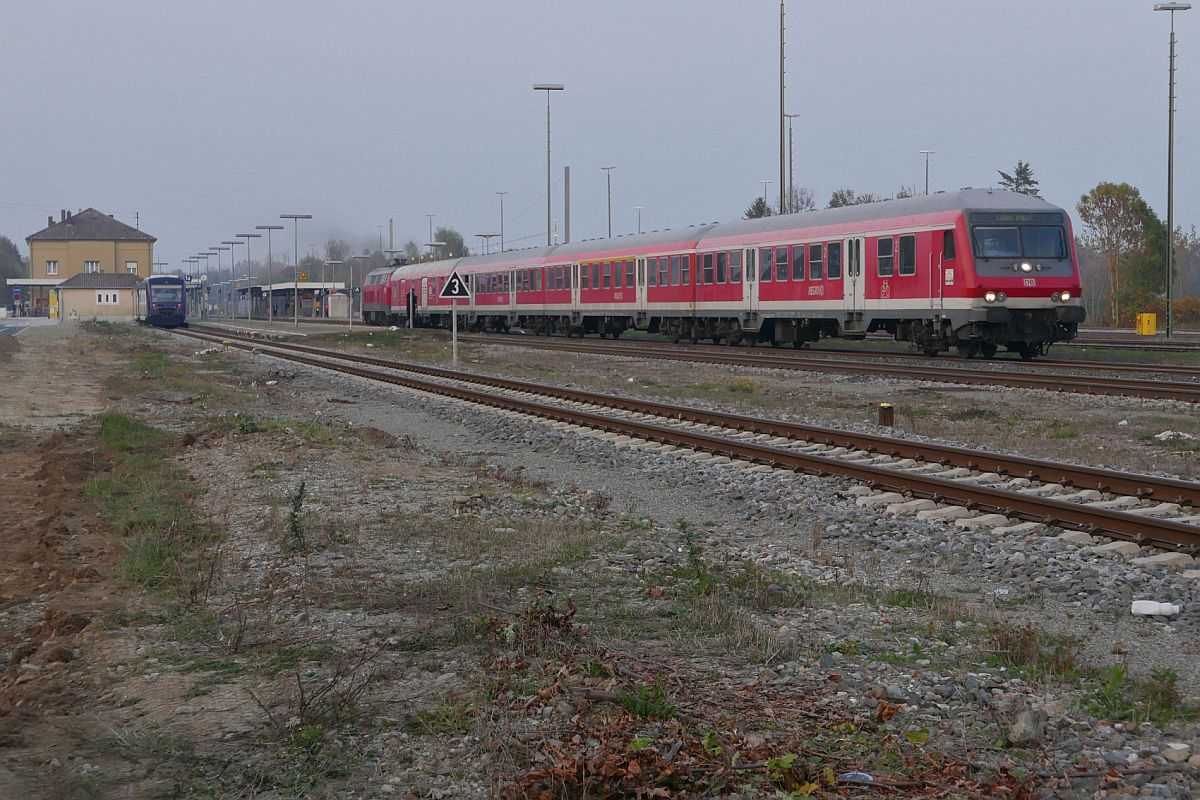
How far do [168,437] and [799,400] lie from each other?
31.3 ft

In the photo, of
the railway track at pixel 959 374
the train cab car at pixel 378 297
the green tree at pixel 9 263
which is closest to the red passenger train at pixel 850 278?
the railway track at pixel 959 374

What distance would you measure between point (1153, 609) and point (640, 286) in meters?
34.0

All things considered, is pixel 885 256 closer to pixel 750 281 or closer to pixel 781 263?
pixel 781 263

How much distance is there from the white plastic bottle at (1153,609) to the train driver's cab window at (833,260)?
22689 millimetres

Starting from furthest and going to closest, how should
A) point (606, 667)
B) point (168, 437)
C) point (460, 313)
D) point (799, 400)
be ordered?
point (460, 313) < point (799, 400) < point (168, 437) < point (606, 667)

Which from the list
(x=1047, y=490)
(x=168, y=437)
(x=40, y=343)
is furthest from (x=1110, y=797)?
(x=40, y=343)

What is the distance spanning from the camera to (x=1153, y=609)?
6.88m

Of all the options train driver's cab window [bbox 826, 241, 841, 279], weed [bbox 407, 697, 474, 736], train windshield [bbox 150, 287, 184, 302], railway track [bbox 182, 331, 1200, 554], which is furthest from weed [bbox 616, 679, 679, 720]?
train windshield [bbox 150, 287, 184, 302]

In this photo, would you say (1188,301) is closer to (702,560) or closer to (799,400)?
(799,400)

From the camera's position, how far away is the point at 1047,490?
34.9 ft

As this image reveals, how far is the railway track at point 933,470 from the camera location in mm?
9055

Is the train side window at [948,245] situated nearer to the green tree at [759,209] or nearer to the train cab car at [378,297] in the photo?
the train cab car at [378,297]

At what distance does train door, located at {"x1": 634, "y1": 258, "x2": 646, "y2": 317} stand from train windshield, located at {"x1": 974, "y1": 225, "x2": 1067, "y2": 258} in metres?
16.6

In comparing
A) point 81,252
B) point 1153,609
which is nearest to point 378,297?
point 1153,609
